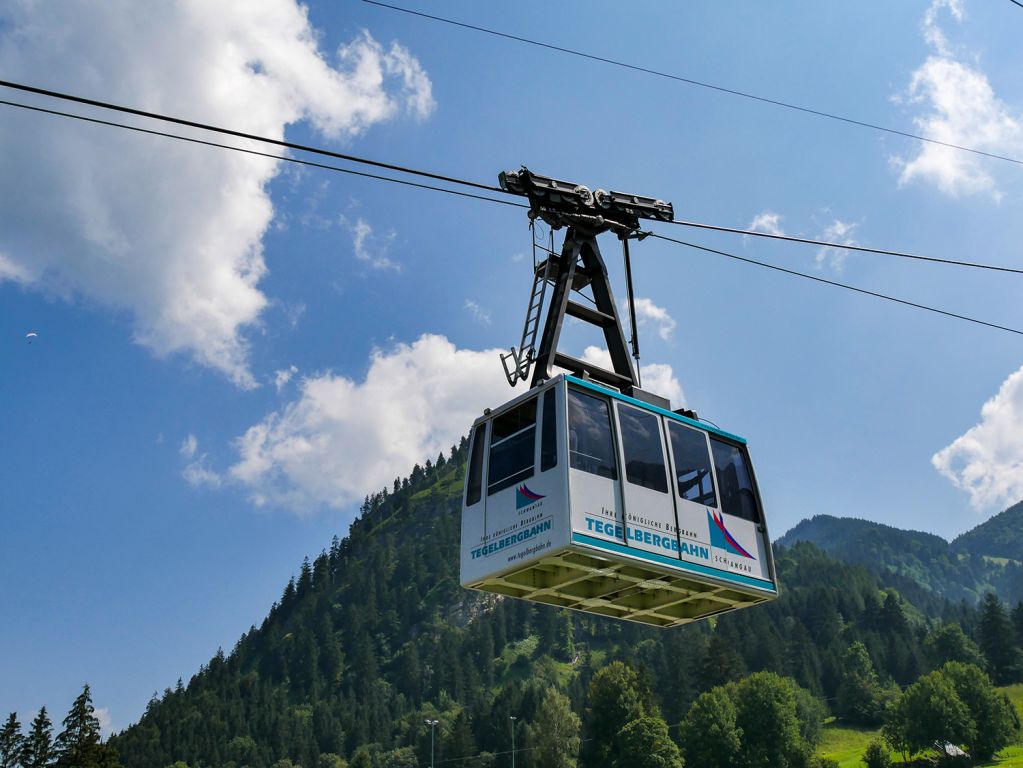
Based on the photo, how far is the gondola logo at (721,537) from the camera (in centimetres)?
1645

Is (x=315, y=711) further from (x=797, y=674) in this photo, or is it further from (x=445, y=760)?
(x=797, y=674)

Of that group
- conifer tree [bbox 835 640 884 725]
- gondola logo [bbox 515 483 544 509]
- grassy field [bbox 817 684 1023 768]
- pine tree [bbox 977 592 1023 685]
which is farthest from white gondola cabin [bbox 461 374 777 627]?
pine tree [bbox 977 592 1023 685]

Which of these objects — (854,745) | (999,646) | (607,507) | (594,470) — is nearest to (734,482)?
(607,507)

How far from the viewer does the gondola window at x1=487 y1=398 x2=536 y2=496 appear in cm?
1540

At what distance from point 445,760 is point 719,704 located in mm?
49150

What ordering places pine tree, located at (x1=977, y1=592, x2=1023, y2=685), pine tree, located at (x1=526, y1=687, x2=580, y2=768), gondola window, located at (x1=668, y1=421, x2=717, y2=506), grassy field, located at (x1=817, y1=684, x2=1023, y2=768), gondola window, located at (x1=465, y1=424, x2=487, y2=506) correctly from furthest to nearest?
pine tree, located at (x1=977, y1=592, x2=1023, y2=685) < pine tree, located at (x1=526, y1=687, x2=580, y2=768) < grassy field, located at (x1=817, y1=684, x2=1023, y2=768) < gondola window, located at (x1=465, y1=424, x2=487, y2=506) < gondola window, located at (x1=668, y1=421, x2=717, y2=506)

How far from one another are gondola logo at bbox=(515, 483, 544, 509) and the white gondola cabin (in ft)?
0.05

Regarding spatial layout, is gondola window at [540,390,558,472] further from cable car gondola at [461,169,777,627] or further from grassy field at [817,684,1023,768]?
grassy field at [817,684,1023,768]

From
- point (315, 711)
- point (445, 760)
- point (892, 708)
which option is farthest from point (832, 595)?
point (315, 711)

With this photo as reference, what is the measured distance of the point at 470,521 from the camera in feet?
53.4

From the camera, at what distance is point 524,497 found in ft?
50.0

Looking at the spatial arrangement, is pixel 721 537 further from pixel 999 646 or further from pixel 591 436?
pixel 999 646

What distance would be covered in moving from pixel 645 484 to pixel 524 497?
77.8 inches

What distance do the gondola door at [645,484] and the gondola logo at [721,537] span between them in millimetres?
973
